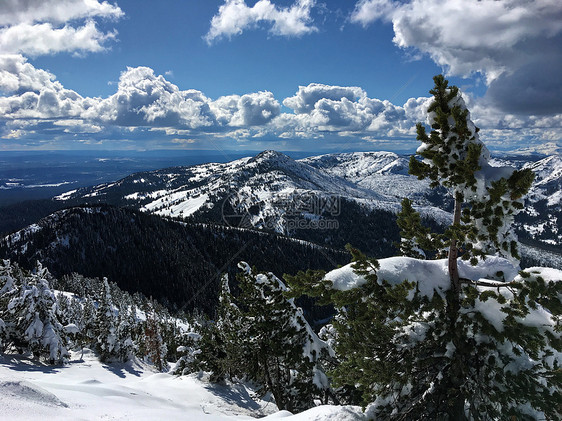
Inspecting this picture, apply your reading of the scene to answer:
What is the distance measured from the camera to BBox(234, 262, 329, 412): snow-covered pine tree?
636 inches

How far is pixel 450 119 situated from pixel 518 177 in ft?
7.33

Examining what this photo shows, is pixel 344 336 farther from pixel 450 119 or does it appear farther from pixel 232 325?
pixel 232 325

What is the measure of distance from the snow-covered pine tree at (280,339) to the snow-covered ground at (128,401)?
118 inches

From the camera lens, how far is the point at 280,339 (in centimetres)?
1708

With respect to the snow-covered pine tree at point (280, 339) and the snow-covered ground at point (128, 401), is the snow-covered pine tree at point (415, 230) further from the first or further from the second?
the snow-covered pine tree at point (280, 339)

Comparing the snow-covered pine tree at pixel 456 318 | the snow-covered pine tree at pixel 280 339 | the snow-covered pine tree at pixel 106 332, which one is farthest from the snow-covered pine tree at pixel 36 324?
the snow-covered pine tree at pixel 456 318

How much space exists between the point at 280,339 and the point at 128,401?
7.79 m

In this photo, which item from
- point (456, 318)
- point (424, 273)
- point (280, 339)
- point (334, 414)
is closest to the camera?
point (456, 318)

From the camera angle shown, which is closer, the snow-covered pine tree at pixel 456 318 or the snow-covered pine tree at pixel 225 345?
the snow-covered pine tree at pixel 456 318

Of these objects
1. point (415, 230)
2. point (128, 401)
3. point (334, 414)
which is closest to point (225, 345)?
point (128, 401)

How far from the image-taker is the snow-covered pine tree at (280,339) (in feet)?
53.0

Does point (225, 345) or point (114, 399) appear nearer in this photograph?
point (114, 399)

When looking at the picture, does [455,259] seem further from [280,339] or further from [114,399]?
[114,399]

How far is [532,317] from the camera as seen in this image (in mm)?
7324
